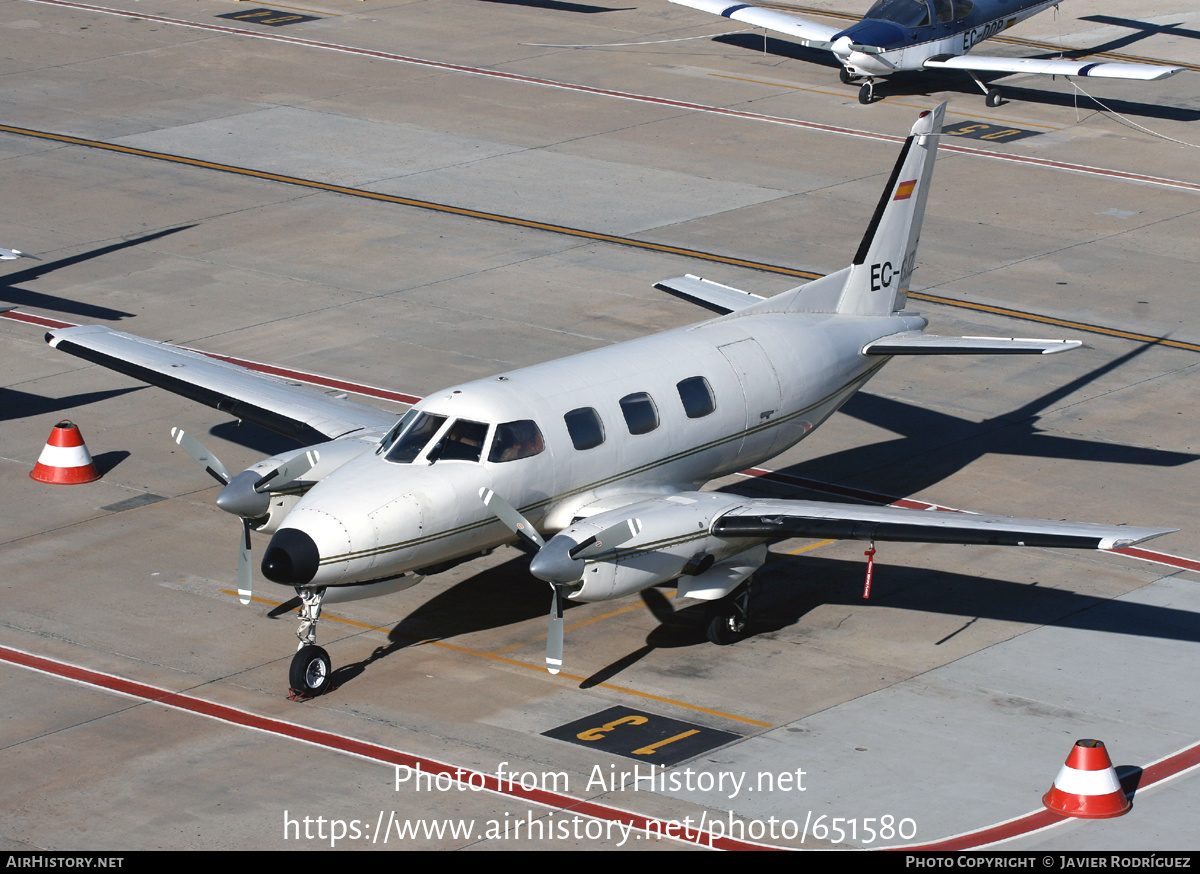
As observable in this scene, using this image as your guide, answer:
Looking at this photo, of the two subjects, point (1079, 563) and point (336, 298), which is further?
point (336, 298)

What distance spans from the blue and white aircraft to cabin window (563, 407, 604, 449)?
1026 inches

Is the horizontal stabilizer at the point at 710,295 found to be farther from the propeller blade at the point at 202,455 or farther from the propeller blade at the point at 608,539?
the propeller blade at the point at 202,455

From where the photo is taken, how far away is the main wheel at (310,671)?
17.0 m

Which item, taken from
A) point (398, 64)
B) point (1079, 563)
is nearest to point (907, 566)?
point (1079, 563)

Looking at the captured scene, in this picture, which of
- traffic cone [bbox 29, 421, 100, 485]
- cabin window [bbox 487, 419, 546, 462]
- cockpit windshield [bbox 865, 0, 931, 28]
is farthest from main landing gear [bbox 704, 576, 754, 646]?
cockpit windshield [bbox 865, 0, 931, 28]

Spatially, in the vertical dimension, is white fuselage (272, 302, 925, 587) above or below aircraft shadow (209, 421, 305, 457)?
above

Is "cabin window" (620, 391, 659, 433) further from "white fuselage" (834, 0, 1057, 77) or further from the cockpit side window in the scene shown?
"white fuselage" (834, 0, 1057, 77)

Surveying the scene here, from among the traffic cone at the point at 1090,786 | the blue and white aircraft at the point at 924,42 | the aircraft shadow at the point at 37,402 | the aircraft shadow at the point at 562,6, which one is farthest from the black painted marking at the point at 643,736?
the aircraft shadow at the point at 562,6

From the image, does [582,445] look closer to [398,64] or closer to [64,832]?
[64,832]

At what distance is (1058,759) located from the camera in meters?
16.1

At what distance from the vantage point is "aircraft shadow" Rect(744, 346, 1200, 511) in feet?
77.3

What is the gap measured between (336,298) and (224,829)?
653 inches

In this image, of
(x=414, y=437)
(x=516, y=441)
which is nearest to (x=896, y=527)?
(x=516, y=441)

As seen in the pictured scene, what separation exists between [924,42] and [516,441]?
2833cm
